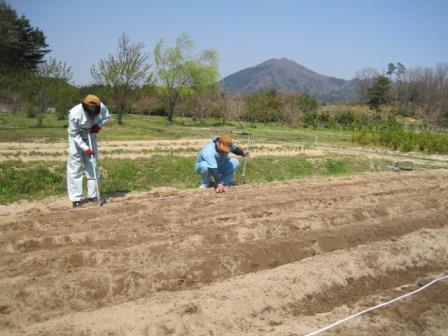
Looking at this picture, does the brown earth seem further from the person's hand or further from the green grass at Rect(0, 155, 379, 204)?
the person's hand

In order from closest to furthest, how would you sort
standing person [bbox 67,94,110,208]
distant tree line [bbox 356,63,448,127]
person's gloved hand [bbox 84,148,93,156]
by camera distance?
1. person's gloved hand [bbox 84,148,93,156]
2. standing person [bbox 67,94,110,208]
3. distant tree line [bbox 356,63,448,127]

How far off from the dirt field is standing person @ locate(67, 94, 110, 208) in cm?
57

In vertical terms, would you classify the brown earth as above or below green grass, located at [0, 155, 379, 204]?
above

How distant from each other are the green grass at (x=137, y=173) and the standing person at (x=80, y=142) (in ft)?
5.01

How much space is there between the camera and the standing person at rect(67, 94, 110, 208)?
6.46 m

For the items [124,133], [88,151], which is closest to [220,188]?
[88,151]

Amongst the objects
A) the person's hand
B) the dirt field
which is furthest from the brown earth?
the person's hand

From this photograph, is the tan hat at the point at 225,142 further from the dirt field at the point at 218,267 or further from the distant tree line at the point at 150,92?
the distant tree line at the point at 150,92

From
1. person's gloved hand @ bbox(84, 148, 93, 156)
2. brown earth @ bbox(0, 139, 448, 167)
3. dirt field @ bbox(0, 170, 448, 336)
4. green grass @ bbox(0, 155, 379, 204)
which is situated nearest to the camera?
dirt field @ bbox(0, 170, 448, 336)

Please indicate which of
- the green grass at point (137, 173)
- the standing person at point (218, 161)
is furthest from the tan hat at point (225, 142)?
the green grass at point (137, 173)

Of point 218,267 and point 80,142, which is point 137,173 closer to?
point 80,142

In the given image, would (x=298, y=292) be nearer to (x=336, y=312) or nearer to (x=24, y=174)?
(x=336, y=312)

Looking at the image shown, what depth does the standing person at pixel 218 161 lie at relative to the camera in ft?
24.2

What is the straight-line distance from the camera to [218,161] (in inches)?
313
